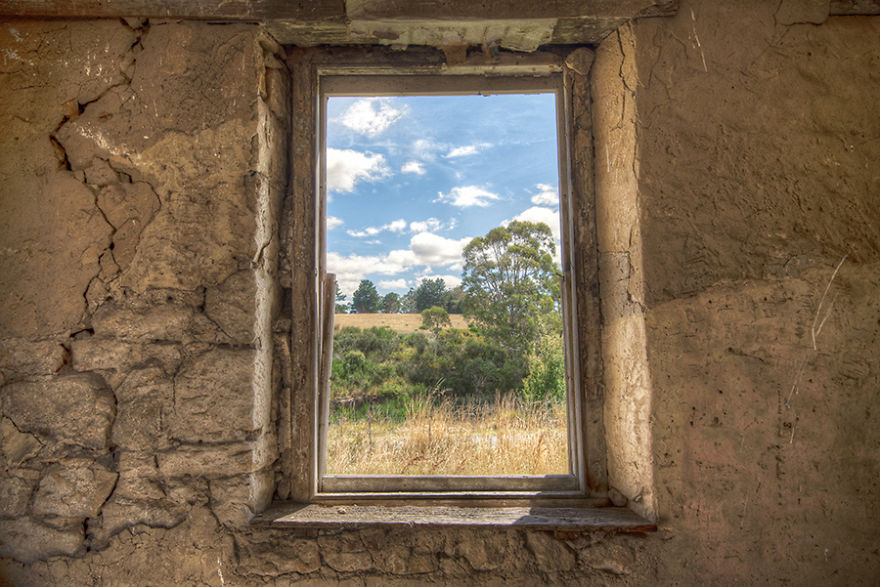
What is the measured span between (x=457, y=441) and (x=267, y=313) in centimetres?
197

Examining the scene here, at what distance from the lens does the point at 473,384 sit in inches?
145

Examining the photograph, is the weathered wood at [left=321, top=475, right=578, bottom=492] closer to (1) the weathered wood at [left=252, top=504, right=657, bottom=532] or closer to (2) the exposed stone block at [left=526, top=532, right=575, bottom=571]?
(1) the weathered wood at [left=252, top=504, right=657, bottom=532]

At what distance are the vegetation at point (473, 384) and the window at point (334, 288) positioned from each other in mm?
1041

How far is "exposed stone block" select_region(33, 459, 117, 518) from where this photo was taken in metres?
1.51

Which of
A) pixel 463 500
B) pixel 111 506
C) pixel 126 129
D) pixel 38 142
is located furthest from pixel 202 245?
pixel 463 500

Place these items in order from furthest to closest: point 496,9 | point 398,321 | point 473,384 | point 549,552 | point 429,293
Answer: point 398,321 < point 473,384 < point 429,293 < point 496,9 < point 549,552

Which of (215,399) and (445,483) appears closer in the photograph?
(215,399)

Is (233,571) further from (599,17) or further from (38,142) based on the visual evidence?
(599,17)

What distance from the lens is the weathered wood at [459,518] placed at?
1.48m

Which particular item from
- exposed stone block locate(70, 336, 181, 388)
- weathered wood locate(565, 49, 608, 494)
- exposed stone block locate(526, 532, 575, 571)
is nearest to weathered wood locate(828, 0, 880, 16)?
weathered wood locate(565, 49, 608, 494)

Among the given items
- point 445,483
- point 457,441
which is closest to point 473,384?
point 457,441

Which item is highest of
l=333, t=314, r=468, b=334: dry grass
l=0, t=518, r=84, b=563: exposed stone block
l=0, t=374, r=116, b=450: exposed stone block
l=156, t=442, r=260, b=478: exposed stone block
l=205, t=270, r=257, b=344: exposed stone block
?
l=333, t=314, r=468, b=334: dry grass

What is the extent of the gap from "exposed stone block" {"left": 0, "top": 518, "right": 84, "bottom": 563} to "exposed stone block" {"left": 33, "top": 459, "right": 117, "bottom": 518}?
55 mm

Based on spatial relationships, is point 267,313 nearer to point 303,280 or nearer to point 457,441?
point 303,280
